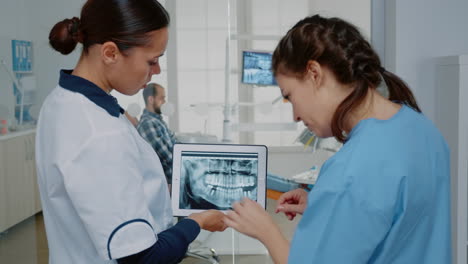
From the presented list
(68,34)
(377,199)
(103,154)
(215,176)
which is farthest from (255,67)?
(377,199)

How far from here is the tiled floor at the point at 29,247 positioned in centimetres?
229

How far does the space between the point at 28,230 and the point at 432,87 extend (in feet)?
6.36

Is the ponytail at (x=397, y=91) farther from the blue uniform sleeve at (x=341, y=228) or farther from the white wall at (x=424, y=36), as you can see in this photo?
the white wall at (x=424, y=36)

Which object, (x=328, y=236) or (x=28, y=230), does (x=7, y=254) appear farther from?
(x=328, y=236)

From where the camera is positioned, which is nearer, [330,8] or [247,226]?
[247,226]

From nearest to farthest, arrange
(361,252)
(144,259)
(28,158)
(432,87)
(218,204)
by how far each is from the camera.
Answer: (361,252)
(144,259)
(218,204)
(432,87)
(28,158)

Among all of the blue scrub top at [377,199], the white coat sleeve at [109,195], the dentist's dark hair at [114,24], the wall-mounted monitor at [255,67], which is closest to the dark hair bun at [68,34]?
the dentist's dark hair at [114,24]

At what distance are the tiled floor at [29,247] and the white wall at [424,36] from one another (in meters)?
0.84

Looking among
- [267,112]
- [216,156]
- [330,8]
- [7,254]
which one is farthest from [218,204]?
[7,254]

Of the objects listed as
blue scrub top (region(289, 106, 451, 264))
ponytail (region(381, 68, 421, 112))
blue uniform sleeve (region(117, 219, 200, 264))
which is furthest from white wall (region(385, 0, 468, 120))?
blue uniform sleeve (region(117, 219, 200, 264))

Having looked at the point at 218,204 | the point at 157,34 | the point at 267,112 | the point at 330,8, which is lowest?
the point at 218,204

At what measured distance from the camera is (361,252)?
856 mm

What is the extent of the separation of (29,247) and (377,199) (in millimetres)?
1959

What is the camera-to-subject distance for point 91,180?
3.13 ft
